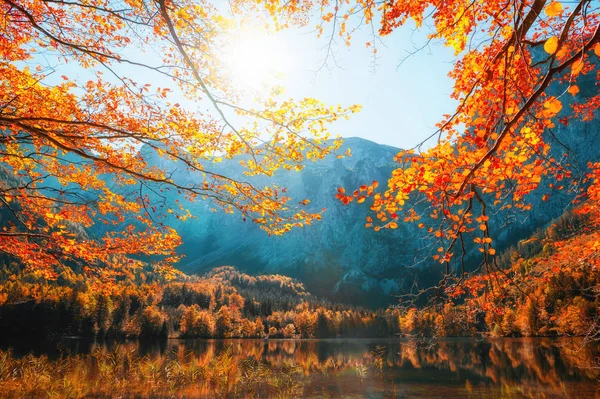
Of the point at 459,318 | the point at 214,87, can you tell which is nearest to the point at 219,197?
the point at 214,87

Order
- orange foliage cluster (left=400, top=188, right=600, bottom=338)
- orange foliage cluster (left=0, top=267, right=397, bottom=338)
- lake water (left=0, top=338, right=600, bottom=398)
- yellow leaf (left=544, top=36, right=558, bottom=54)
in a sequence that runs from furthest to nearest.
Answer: orange foliage cluster (left=0, top=267, right=397, bottom=338) → lake water (left=0, top=338, right=600, bottom=398) → orange foliage cluster (left=400, top=188, right=600, bottom=338) → yellow leaf (left=544, top=36, right=558, bottom=54)

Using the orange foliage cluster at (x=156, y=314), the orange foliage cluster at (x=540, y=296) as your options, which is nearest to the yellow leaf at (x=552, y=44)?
the orange foliage cluster at (x=540, y=296)

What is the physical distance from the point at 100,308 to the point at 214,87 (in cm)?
8981

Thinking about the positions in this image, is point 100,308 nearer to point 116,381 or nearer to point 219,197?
point 116,381

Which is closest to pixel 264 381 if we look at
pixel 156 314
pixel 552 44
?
pixel 552 44

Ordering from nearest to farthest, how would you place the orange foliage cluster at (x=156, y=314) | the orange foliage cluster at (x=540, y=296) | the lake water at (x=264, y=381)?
the orange foliage cluster at (x=540, y=296) → the lake water at (x=264, y=381) → the orange foliage cluster at (x=156, y=314)

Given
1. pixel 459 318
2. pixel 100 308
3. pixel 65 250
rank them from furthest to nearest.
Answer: pixel 100 308
pixel 65 250
pixel 459 318

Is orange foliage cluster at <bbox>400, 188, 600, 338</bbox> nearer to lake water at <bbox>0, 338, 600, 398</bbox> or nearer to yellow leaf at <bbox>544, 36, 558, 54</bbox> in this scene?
yellow leaf at <bbox>544, 36, 558, 54</bbox>

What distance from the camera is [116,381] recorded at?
745 inches

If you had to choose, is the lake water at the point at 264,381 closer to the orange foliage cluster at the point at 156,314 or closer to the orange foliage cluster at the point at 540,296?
the orange foliage cluster at the point at 540,296

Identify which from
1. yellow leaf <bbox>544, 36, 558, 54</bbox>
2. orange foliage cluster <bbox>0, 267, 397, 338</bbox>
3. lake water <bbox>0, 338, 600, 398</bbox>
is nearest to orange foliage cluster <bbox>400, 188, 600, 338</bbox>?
yellow leaf <bbox>544, 36, 558, 54</bbox>

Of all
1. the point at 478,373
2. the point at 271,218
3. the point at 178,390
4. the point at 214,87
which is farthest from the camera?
the point at 478,373

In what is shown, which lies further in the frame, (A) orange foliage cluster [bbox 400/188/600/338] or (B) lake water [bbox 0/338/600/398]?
(B) lake water [bbox 0/338/600/398]

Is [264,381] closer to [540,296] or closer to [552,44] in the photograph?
[540,296]
